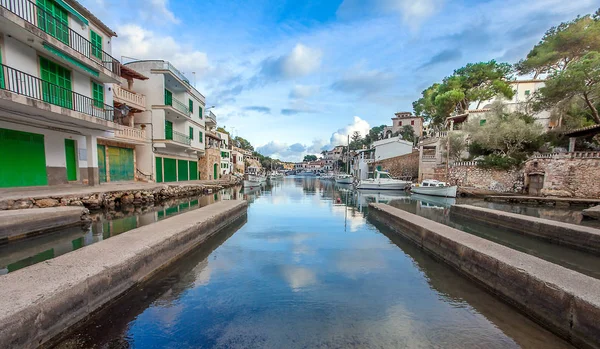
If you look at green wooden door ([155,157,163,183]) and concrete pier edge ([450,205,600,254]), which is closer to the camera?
concrete pier edge ([450,205,600,254])

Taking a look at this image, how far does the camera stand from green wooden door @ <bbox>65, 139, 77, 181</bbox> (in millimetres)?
14983

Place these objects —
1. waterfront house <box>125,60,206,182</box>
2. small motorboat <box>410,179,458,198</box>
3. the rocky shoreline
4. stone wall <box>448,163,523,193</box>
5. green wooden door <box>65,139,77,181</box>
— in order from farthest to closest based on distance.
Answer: stone wall <box>448,163,523,193</box> < small motorboat <box>410,179,458,198</box> < waterfront house <box>125,60,206,182</box> < green wooden door <box>65,139,77,181</box> < the rocky shoreline

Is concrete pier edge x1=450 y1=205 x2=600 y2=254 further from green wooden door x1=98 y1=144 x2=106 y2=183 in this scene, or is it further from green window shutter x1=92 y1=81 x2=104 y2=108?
green wooden door x1=98 y1=144 x2=106 y2=183

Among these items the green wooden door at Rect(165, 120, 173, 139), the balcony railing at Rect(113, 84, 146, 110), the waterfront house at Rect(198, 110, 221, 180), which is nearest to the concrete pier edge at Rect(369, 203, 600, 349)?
the balcony railing at Rect(113, 84, 146, 110)

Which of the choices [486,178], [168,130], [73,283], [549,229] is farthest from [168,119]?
[486,178]

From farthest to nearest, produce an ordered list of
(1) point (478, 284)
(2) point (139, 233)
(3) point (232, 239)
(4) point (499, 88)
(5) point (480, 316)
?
(4) point (499, 88), (3) point (232, 239), (2) point (139, 233), (1) point (478, 284), (5) point (480, 316)

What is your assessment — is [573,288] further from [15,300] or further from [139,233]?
[139,233]

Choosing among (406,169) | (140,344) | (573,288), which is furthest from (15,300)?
(406,169)

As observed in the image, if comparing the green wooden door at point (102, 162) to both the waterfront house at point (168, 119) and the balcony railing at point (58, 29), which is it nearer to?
the waterfront house at point (168, 119)

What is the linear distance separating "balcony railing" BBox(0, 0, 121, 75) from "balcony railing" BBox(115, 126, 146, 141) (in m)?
4.43

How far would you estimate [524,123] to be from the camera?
26.2 m

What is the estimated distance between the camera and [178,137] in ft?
82.3

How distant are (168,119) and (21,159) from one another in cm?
1284

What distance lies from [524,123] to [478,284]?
95.9 feet
